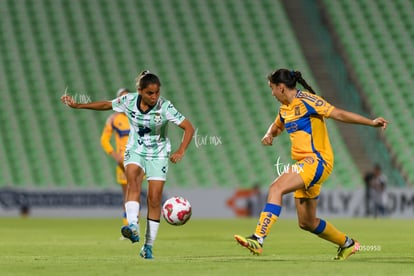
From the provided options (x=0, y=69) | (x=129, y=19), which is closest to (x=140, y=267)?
(x=0, y=69)

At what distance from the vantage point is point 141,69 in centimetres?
2689

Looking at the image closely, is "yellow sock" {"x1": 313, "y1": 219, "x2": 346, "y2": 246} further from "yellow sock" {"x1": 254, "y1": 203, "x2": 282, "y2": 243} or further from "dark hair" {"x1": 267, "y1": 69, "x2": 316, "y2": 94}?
"dark hair" {"x1": 267, "y1": 69, "x2": 316, "y2": 94}

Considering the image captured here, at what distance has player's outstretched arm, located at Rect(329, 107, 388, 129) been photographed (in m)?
8.65

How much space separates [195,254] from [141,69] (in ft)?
54.6

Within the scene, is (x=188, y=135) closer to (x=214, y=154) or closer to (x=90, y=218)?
(x=90, y=218)

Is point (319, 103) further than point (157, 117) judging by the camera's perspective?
No

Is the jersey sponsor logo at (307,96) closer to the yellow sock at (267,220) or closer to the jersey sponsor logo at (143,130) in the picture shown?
the yellow sock at (267,220)

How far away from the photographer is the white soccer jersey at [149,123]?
9688 millimetres

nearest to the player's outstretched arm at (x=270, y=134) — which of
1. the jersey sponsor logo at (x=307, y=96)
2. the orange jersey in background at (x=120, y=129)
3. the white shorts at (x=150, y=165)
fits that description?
the jersey sponsor logo at (x=307, y=96)

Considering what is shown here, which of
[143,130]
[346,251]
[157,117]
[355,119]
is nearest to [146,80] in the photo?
[157,117]

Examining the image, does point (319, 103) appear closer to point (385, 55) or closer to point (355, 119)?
point (355, 119)

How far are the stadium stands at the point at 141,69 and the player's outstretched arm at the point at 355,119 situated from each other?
14.4m

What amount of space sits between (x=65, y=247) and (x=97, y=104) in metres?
2.90

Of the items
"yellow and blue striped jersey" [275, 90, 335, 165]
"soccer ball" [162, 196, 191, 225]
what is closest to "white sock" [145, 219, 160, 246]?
"soccer ball" [162, 196, 191, 225]
